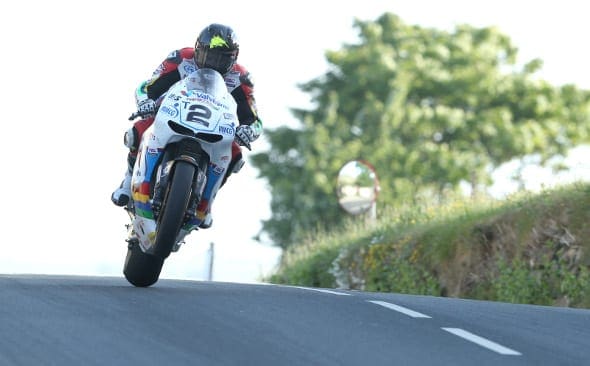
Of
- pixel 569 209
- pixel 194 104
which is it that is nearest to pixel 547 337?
pixel 194 104

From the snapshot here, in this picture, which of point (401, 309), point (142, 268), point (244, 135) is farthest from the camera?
point (142, 268)

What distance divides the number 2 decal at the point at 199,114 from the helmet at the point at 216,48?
0.65 m

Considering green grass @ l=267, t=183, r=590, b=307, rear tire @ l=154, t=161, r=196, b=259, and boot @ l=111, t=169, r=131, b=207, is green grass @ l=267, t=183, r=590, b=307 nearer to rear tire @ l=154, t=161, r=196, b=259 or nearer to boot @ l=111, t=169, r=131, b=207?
boot @ l=111, t=169, r=131, b=207

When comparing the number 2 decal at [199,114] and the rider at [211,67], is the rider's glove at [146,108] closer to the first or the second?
the rider at [211,67]

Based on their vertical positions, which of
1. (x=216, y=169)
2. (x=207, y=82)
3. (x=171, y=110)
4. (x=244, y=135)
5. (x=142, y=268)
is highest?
(x=207, y=82)

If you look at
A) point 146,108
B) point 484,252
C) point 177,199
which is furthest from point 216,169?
point 484,252

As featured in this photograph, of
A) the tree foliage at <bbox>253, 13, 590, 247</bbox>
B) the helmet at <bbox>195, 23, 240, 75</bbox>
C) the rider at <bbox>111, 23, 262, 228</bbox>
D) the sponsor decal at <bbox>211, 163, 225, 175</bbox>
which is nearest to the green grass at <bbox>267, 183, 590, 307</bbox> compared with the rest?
the rider at <bbox>111, 23, 262, 228</bbox>

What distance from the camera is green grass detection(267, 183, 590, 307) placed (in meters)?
16.8

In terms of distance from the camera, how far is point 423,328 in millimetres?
9023

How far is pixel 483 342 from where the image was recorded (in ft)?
27.6

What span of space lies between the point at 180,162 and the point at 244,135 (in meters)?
0.85

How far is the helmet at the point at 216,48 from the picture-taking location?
1195cm

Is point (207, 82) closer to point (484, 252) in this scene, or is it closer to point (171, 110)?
point (171, 110)

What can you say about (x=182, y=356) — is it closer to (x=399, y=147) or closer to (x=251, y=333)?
(x=251, y=333)
